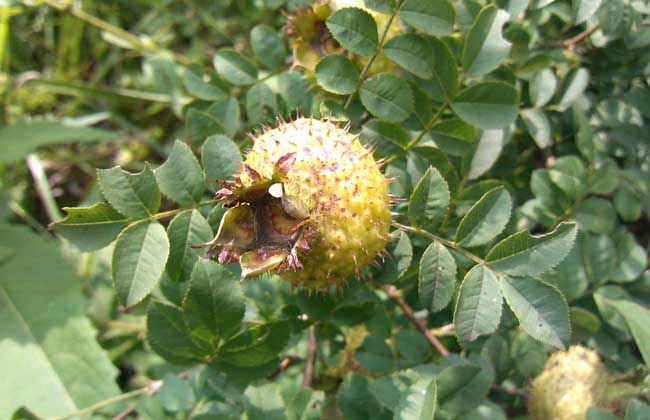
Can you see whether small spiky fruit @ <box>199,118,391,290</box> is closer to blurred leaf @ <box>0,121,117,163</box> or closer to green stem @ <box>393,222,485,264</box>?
green stem @ <box>393,222,485,264</box>

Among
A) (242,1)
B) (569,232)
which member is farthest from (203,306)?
(242,1)

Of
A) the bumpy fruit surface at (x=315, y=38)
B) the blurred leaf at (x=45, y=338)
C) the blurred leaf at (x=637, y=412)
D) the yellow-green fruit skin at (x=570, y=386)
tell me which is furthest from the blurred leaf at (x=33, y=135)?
the blurred leaf at (x=637, y=412)

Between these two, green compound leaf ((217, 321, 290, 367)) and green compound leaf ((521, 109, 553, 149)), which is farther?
green compound leaf ((521, 109, 553, 149))

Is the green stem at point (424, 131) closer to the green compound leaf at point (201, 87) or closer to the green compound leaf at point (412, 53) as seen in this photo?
the green compound leaf at point (412, 53)

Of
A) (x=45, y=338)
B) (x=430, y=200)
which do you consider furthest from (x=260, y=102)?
(x=45, y=338)

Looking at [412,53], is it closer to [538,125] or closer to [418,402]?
[538,125]

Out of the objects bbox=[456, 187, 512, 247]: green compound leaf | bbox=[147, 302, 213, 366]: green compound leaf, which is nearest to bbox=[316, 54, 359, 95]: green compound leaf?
bbox=[456, 187, 512, 247]: green compound leaf
